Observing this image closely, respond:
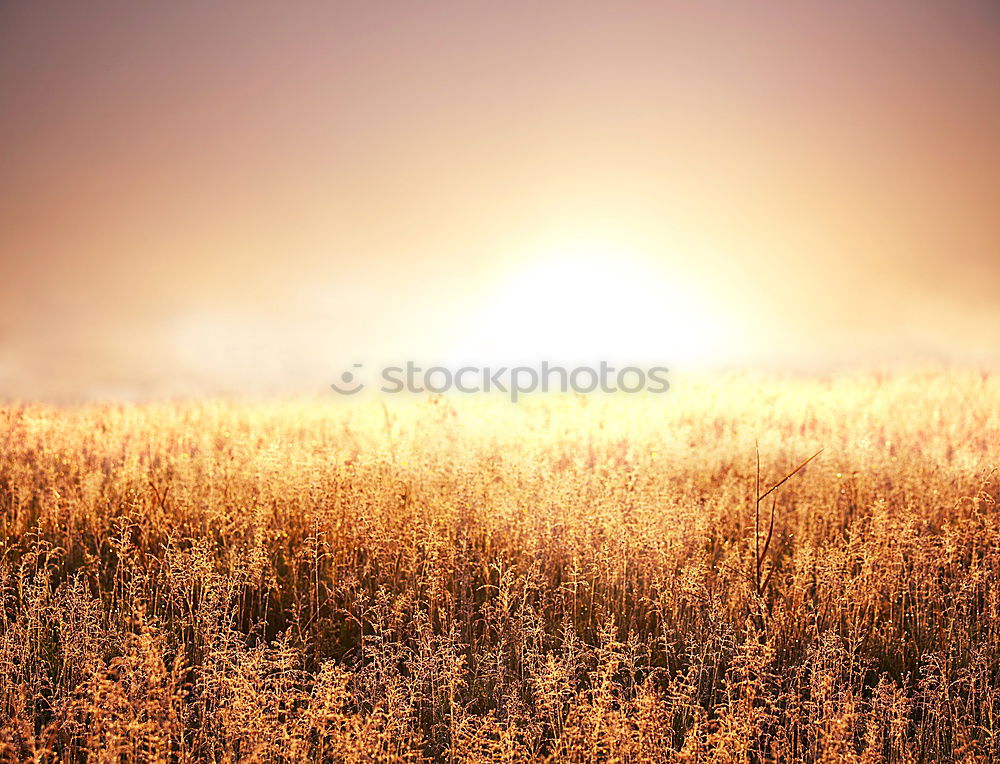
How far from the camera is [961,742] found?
299cm

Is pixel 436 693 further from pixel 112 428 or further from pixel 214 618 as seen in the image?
pixel 112 428

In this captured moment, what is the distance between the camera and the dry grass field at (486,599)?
9.26ft

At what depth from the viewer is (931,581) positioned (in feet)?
13.8

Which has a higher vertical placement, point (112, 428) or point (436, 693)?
point (112, 428)

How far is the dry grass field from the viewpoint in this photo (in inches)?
111

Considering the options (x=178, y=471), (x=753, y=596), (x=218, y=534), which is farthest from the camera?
(x=178, y=471)

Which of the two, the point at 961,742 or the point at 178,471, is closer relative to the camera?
the point at 961,742

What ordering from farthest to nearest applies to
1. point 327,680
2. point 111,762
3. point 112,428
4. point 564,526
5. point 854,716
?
point 112,428 → point 564,526 → point 327,680 → point 854,716 → point 111,762

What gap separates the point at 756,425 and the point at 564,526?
17.0 feet

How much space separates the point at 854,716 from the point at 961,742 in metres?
0.79

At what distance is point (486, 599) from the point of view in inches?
168

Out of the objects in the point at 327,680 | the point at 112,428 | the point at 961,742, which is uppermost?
the point at 112,428

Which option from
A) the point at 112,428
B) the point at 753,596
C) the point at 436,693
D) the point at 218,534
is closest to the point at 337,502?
the point at 218,534

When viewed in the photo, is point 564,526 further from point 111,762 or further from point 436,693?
point 111,762
